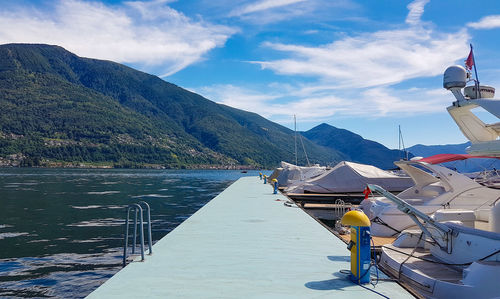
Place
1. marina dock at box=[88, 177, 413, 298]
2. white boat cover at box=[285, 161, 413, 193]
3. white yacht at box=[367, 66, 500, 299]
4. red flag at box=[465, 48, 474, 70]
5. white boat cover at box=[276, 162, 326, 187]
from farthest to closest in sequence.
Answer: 1. white boat cover at box=[276, 162, 326, 187]
2. white boat cover at box=[285, 161, 413, 193]
3. red flag at box=[465, 48, 474, 70]
4. white yacht at box=[367, 66, 500, 299]
5. marina dock at box=[88, 177, 413, 298]

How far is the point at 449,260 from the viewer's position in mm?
8242

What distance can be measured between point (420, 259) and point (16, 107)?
8570 inches

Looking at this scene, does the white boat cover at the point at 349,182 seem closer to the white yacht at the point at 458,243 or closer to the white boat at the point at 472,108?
the white yacht at the point at 458,243

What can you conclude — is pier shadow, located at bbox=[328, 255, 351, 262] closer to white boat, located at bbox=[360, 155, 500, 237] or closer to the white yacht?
the white yacht

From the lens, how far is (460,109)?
1018 centimetres

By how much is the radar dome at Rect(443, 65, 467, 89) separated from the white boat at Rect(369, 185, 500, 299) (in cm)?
389

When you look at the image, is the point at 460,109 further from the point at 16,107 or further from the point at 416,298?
the point at 16,107

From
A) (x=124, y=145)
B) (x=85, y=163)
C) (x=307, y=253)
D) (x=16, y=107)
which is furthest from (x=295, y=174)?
(x=16, y=107)

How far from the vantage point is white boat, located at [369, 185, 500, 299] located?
22.3 ft

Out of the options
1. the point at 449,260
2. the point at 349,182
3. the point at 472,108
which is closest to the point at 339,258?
the point at 449,260

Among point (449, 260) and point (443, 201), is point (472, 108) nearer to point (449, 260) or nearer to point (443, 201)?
point (449, 260)

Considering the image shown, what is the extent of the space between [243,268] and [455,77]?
27.3 ft

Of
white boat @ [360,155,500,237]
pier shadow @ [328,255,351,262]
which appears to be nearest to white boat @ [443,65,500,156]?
white boat @ [360,155,500,237]

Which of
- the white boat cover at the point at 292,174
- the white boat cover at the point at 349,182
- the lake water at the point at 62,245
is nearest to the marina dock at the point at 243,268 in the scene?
the lake water at the point at 62,245
